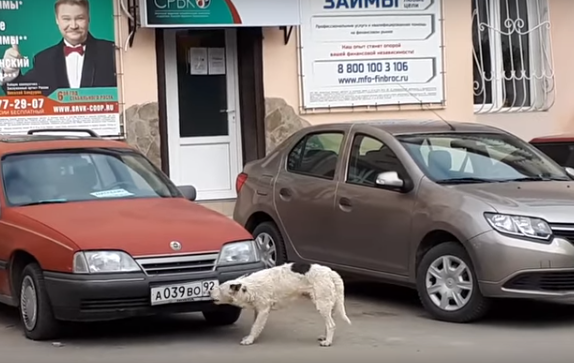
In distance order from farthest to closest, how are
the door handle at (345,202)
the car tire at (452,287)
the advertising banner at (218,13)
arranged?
the advertising banner at (218,13) < the door handle at (345,202) < the car tire at (452,287)

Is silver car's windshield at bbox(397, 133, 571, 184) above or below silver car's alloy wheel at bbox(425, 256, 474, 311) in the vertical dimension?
above

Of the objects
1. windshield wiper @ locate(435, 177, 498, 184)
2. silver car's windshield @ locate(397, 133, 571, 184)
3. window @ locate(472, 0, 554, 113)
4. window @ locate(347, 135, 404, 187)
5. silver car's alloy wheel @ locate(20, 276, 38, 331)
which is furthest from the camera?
window @ locate(472, 0, 554, 113)

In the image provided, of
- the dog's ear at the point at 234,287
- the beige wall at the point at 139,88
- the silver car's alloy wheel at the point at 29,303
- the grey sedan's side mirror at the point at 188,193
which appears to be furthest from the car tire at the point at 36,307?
the beige wall at the point at 139,88

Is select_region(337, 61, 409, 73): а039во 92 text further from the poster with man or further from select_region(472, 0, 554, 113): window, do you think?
the poster with man

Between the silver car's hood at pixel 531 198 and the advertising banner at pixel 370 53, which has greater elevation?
the advertising banner at pixel 370 53

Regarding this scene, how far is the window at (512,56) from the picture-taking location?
15422mm

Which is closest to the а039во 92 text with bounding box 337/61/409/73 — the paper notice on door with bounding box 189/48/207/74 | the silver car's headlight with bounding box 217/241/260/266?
the paper notice on door with bounding box 189/48/207/74

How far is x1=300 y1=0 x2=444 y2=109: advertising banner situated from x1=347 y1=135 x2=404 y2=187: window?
4618 millimetres

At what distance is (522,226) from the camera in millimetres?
8172

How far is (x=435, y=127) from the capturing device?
986 centimetres

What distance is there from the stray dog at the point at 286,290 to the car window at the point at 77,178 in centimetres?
158

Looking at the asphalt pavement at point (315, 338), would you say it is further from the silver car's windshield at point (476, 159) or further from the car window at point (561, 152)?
the car window at point (561, 152)

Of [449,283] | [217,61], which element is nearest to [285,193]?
[449,283]

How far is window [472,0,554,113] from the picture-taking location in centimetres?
1542
